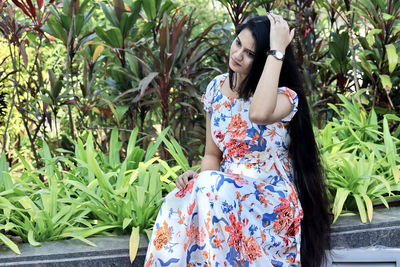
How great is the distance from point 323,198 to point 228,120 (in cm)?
51

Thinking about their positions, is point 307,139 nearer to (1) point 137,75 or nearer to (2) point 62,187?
→ (2) point 62,187

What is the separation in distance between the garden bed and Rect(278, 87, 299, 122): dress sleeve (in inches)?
22.6

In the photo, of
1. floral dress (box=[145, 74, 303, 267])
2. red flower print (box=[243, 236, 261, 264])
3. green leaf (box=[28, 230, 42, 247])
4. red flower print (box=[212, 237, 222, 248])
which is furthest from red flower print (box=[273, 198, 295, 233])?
green leaf (box=[28, 230, 42, 247])

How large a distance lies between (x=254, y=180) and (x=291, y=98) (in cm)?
34

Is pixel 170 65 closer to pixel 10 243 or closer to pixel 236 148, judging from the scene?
pixel 236 148

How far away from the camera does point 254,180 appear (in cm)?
217

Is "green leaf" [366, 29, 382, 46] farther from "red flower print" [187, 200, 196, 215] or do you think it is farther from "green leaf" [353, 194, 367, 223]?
"red flower print" [187, 200, 196, 215]

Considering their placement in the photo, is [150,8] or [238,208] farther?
[150,8]

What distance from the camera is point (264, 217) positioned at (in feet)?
6.94

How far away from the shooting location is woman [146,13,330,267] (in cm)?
204

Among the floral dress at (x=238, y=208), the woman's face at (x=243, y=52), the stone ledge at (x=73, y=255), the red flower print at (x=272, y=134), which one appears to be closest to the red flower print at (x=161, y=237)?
the floral dress at (x=238, y=208)

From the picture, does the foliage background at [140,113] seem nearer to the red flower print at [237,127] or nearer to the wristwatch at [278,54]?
the red flower print at [237,127]

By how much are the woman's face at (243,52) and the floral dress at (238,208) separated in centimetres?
14

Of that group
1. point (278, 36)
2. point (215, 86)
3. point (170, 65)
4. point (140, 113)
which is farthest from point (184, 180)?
point (140, 113)
